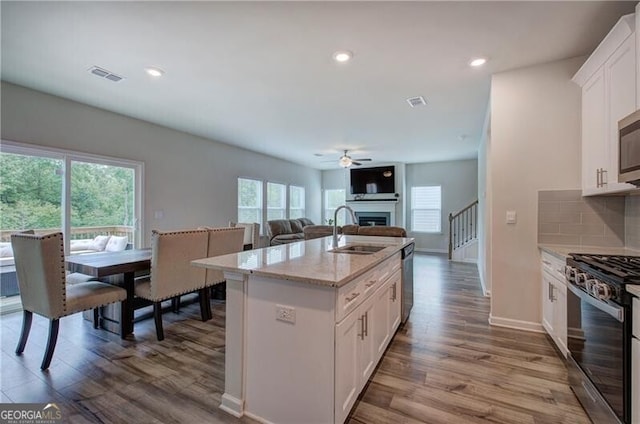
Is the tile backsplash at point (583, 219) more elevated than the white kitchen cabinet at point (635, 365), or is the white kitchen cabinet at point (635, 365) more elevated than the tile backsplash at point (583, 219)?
the tile backsplash at point (583, 219)

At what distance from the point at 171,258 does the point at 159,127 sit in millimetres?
3306

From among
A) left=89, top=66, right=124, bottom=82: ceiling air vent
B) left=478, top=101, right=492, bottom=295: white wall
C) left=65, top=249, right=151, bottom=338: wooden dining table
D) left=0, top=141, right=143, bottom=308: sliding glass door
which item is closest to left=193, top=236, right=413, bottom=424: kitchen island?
left=65, top=249, right=151, bottom=338: wooden dining table

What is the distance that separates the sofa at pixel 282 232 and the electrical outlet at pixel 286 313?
5.81m

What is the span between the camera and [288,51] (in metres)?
2.68

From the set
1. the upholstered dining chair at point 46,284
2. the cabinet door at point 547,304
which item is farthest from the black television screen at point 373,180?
the upholstered dining chair at point 46,284

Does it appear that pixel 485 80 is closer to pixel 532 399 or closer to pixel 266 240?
pixel 532 399

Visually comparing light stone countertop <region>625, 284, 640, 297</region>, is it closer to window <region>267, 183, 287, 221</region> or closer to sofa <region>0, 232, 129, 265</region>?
sofa <region>0, 232, 129, 265</region>

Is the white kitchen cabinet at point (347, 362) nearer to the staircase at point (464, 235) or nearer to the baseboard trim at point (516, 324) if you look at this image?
the baseboard trim at point (516, 324)

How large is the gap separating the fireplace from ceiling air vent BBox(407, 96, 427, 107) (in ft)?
17.5

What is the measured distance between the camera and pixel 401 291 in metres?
2.97

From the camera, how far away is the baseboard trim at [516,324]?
296 centimetres

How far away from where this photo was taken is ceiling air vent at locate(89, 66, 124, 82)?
3054 millimetres

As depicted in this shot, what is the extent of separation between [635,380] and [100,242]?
18.3ft

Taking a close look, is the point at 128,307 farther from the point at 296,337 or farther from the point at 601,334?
the point at 601,334
